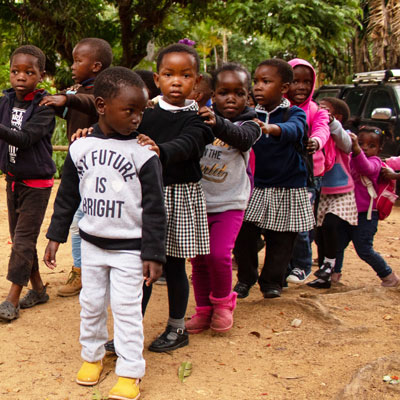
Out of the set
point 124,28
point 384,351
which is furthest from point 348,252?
point 124,28

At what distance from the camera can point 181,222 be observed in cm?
328

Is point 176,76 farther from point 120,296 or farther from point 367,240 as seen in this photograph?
point 367,240

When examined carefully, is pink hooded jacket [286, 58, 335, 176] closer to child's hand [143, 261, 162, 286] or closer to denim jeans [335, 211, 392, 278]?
denim jeans [335, 211, 392, 278]

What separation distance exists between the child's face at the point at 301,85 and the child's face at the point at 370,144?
0.75 m

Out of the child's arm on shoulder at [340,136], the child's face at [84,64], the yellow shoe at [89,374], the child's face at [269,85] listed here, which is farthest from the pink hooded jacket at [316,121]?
the yellow shoe at [89,374]

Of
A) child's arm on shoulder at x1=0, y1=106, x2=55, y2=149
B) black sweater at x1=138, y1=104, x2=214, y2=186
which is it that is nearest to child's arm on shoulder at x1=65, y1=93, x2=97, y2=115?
child's arm on shoulder at x1=0, y1=106, x2=55, y2=149

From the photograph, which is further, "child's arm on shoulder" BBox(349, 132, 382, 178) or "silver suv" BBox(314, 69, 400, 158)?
"silver suv" BBox(314, 69, 400, 158)

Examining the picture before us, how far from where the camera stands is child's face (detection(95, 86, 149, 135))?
2.79 meters

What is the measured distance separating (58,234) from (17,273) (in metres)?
1.11

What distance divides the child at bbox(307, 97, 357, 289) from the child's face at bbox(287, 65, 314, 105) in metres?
0.30

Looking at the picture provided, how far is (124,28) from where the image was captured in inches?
450

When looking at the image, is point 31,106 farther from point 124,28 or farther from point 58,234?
point 124,28

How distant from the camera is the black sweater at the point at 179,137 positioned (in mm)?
3051

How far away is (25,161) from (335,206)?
2556mm
